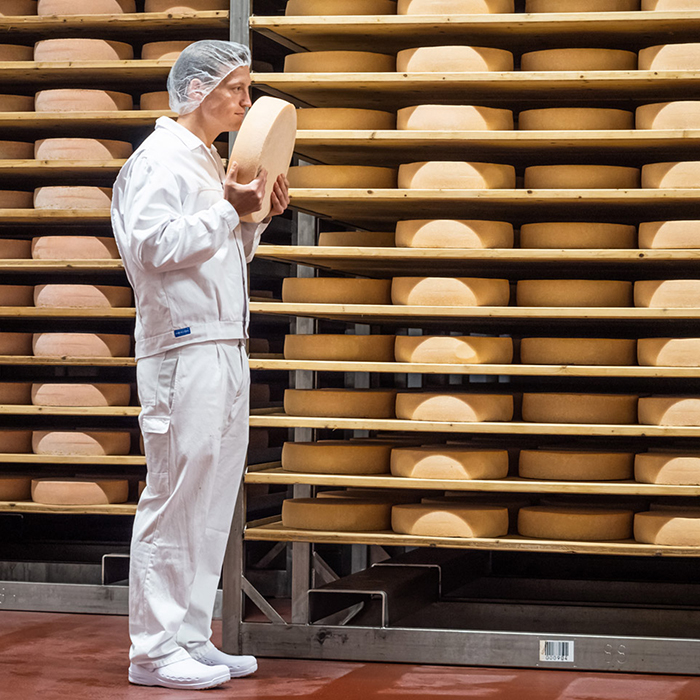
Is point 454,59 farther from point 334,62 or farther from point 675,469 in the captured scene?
point 675,469

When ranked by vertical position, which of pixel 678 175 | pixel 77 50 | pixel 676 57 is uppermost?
A: pixel 77 50

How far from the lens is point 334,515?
381 centimetres

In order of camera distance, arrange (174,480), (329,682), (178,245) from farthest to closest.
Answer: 1. (329,682)
2. (174,480)
3. (178,245)

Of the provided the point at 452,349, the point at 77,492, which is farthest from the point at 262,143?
the point at 77,492

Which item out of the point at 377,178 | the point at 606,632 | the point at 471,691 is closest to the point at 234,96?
the point at 377,178

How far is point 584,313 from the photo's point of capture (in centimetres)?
364

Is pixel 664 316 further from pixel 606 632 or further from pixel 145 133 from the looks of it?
pixel 145 133

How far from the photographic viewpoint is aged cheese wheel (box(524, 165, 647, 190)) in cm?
380

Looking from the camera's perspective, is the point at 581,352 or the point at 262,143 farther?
the point at 581,352

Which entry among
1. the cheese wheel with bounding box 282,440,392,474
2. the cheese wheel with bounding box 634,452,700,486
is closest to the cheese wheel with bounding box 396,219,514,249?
the cheese wheel with bounding box 282,440,392,474

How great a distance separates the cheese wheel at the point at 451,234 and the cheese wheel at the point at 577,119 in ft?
1.24

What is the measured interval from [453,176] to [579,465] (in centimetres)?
105

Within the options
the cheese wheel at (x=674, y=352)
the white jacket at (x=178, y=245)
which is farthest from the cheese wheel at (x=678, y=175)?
the white jacket at (x=178, y=245)

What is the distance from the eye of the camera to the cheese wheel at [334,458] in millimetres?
3855
